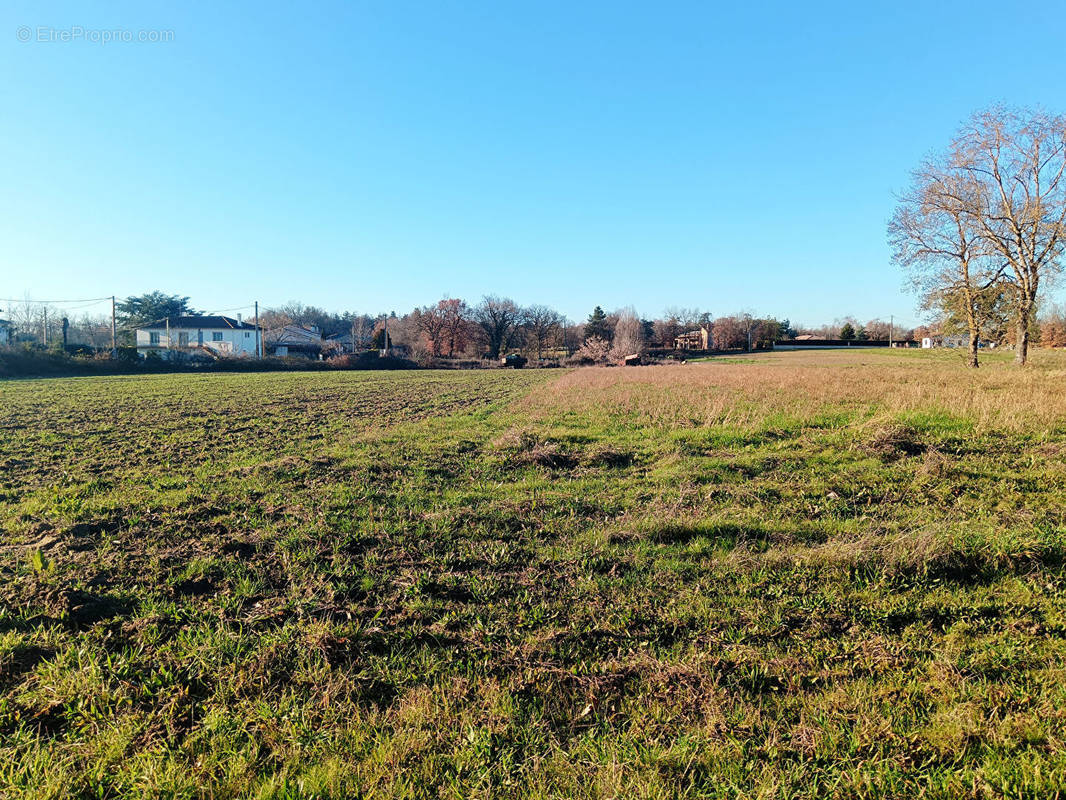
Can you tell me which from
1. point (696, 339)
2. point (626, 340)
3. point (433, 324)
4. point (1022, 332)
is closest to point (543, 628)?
point (1022, 332)

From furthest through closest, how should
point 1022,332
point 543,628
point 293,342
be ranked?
point 293,342
point 1022,332
point 543,628

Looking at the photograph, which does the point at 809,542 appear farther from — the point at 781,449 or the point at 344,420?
the point at 344,420

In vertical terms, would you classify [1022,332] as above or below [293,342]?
below

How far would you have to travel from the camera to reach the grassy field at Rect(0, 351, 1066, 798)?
2.83 metres

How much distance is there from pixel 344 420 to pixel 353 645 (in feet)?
43.4

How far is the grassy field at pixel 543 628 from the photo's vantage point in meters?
2.83

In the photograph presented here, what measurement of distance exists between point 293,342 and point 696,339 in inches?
3199

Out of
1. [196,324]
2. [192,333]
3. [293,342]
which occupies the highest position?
[196,324]

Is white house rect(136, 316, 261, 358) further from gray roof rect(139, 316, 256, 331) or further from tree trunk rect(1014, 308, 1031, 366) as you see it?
tree trunk rect(1014, 308, 1031, 366)

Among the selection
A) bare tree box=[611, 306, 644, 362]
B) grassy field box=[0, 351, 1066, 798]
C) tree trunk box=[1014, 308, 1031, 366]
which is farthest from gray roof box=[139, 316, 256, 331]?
tree trunk box=[1014, 308, 1031, 366]

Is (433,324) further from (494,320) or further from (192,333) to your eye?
(192,333)

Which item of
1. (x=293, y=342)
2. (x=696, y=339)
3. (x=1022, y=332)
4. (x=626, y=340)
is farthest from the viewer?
(x=696, y=339)

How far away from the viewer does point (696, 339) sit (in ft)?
389

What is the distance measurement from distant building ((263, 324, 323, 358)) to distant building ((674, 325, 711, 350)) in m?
69.4
